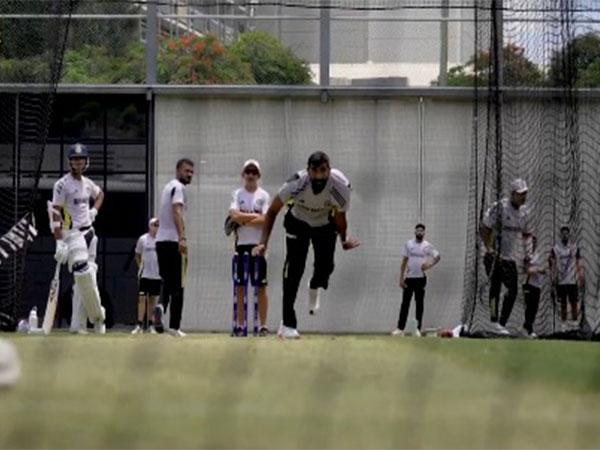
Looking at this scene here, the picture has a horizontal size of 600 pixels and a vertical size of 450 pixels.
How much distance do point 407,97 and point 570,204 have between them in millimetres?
4446

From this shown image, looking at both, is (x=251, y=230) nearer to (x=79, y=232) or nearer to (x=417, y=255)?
(x=79, y=232)

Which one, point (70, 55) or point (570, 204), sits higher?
point (70, 55)

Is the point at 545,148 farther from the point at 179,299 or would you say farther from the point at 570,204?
the point at 179,299

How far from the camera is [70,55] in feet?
76.4

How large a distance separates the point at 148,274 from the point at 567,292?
195 inches

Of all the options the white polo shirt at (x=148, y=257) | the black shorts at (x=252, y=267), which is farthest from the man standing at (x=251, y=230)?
the white polo shirt at (x=148, y=257)

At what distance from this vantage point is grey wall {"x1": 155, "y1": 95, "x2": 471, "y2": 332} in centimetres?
2325

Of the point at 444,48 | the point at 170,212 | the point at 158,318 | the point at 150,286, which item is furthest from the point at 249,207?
the point at 444,48

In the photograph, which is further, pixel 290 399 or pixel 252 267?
pixel 252 267

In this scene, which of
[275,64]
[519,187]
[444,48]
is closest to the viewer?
[519,187]

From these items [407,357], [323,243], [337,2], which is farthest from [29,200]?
[407,357]

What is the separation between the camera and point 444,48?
2308 centimetres

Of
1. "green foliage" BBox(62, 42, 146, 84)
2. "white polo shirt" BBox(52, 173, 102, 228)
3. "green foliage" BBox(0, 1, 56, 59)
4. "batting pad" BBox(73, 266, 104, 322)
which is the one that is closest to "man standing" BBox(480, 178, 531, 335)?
"batting pad" BBox(73, 266, 104, 322)

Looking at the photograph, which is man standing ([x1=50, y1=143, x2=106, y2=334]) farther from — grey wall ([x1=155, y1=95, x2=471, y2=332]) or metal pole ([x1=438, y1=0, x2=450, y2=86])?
metal pole ([x1=438, y1=0, x2=450, y2=86])
